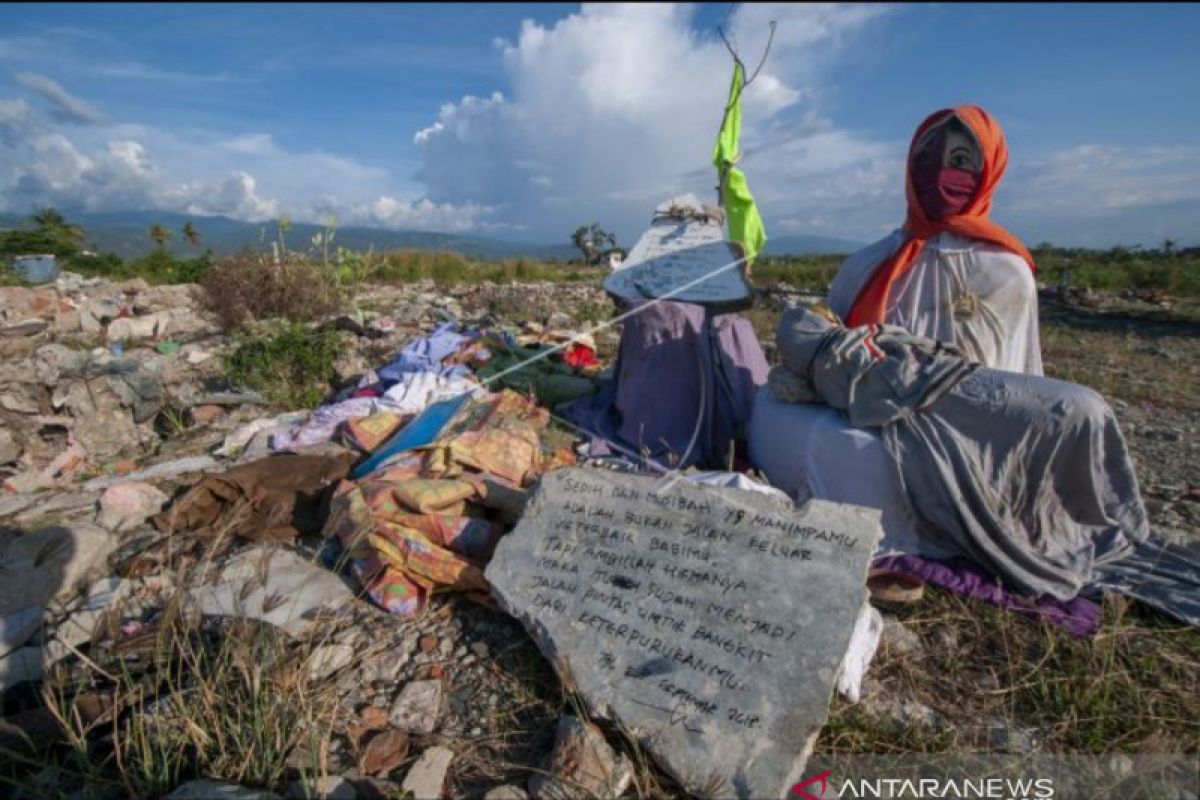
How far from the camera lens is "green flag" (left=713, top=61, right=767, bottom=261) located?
13.5ft

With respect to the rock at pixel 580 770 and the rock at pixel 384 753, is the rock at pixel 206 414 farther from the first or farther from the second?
the rock at pixel 580 770

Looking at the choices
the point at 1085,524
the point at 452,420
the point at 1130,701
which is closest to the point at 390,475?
the point at 452,420

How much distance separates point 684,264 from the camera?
3.76 m

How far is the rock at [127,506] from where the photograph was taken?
281 cm

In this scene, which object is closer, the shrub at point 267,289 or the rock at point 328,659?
the rock at point 328,659

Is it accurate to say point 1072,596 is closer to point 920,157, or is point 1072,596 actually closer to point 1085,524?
point 1085,524

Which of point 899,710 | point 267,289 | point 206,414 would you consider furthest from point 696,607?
point 267,289

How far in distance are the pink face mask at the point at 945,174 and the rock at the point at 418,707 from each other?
3.02 metres

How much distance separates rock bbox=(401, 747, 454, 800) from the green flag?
11.3ft

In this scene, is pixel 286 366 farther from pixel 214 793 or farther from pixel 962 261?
pixel 962 261

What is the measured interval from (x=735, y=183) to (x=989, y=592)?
9.42ft

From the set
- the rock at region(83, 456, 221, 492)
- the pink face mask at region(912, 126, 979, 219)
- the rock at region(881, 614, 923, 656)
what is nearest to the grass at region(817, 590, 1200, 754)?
the rock at region(881, 614, 923, 656)

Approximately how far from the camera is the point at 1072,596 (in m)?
2.32

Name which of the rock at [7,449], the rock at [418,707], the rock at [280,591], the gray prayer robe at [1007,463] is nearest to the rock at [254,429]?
the rock at [7,449]
